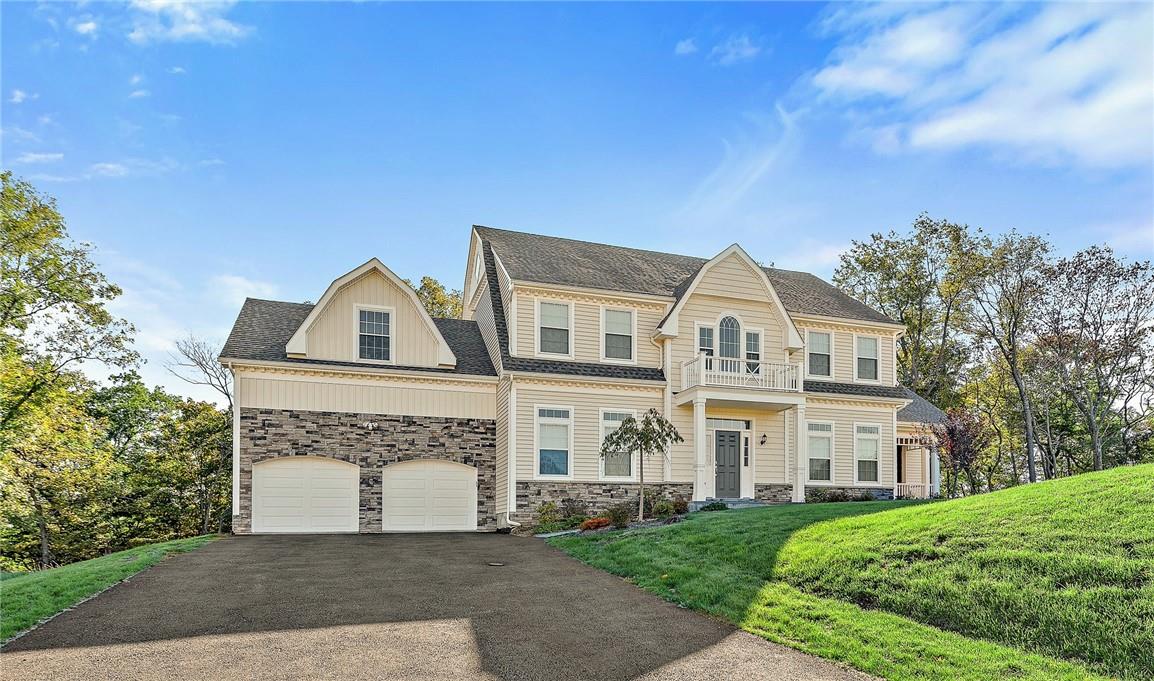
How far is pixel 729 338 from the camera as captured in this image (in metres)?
23.0

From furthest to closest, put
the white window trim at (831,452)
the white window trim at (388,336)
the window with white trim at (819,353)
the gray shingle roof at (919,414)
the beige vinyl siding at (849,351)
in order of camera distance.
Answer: the gray shingle roof at (919,414), the beige vinyl siding at (849,351), the window with white trim at (819,353), the white window trim at (831,452), the white window trim at (388,336)

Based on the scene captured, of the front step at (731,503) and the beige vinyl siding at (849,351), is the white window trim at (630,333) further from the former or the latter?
the beige vinyl siding at (849,351)

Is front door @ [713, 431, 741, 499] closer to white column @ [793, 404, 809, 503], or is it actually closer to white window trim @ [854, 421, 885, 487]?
white column @ [793, 404, 809, 503]

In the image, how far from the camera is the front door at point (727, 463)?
2242 centimetres

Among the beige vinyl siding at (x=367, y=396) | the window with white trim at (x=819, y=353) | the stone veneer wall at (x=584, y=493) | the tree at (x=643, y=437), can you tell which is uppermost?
the window with white trim at (x=819, y=353)

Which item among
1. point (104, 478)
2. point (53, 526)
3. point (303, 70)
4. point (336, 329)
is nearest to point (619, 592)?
point (303, 70)

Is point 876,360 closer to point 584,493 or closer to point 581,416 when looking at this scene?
point 581,416

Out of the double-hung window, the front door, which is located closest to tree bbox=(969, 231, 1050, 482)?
the double-hung window

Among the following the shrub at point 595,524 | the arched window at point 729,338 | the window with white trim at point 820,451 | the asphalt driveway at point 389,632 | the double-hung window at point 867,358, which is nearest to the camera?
the asphalt driveway at point 389,632

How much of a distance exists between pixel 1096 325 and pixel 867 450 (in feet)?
32.6

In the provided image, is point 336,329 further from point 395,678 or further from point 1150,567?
point 1150,567

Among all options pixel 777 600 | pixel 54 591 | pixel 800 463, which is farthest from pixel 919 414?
pixel 54 591

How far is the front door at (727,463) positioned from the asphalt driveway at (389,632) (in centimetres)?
1055

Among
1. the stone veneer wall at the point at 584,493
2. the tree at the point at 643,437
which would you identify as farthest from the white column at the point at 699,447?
the tree at the point at 643,437
